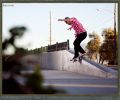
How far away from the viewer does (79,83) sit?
401 inches

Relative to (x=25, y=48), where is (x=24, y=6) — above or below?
above

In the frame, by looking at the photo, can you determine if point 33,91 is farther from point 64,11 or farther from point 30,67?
point 64,11

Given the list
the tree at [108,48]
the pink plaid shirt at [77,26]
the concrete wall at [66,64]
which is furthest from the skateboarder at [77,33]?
the tree at [108,48]

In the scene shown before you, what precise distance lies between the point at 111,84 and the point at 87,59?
1.03m

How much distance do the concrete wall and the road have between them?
0.41ft

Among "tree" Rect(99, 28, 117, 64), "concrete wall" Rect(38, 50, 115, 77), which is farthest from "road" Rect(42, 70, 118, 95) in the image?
"tree" Rect(99, 28, 117, 64)

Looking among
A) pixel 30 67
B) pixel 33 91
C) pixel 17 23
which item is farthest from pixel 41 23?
pixel 33 91

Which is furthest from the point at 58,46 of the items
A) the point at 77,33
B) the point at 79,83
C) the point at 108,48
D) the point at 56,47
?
the point at 108,48

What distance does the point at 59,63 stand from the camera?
10.2 meters

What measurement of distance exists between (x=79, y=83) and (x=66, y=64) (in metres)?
0.69

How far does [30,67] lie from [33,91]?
2.36ft

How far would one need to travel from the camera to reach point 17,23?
10.1 m

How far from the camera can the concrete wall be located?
10.2 metres

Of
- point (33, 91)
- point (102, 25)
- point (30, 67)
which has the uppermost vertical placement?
point (102, 25)
